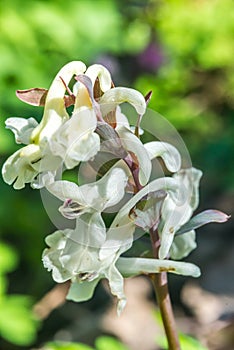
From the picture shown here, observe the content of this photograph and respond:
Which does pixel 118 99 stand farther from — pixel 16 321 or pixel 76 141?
pixel 16 321

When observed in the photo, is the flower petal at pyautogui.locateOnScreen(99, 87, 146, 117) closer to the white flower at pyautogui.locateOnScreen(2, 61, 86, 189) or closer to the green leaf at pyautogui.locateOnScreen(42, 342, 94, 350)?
the white flower at pyautogui.locateOnScreen(2, 61, 86, 189)

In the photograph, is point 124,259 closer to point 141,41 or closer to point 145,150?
point 145,150

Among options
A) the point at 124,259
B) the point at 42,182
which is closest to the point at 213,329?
the point at 124,259

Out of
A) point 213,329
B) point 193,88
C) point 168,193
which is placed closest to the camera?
point 168,193

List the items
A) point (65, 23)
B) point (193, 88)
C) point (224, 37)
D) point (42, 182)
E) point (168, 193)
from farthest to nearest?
point (193, 88)
point (224, 37)
point (65, 23)
point (168, 193)
point (42, 182)

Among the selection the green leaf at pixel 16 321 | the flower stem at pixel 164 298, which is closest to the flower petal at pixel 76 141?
the flower stem at pixel 164 298

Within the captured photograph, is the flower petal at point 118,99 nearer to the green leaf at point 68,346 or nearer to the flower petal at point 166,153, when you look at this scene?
the flower petal at point 166,153

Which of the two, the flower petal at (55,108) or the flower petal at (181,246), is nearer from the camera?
the flower petal at (55,108)
